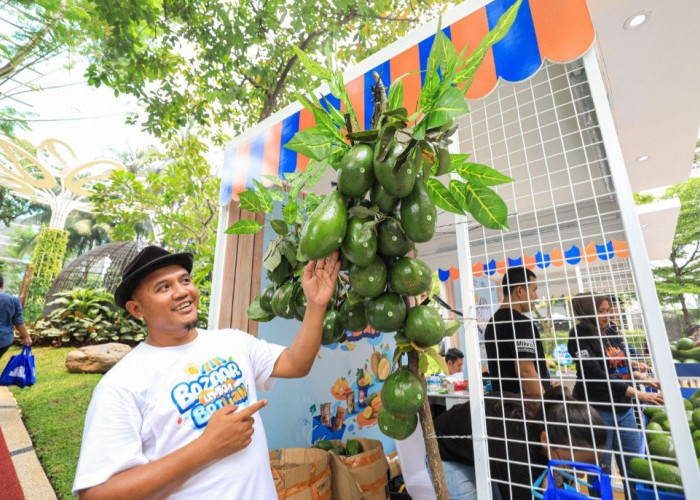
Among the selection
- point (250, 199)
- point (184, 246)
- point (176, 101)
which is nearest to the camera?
point (250, 199)

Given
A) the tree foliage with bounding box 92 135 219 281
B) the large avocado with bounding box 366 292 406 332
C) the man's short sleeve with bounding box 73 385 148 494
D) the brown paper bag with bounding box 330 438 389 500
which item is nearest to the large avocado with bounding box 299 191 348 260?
the large avocado with bounding box 366 292 406 332

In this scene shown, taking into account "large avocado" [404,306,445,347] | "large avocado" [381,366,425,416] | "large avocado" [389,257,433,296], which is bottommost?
"large avocado" [381,366,425,416]

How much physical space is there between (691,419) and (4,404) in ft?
27.1

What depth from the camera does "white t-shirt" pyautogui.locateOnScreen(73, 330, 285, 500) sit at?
3.67ft

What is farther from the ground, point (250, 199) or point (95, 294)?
point (95, 294)

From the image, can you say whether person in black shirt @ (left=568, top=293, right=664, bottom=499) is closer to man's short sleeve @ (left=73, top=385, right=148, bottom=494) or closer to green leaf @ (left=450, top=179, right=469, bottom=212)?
green leaf @ (left=450, top=179, right=469, bottom=212)

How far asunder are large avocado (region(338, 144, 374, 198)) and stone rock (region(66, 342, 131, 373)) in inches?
322

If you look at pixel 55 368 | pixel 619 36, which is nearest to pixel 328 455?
pixel 619 36

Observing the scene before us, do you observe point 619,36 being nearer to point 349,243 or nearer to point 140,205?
point 349,243

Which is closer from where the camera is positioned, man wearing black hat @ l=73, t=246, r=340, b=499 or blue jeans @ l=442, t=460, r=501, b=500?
man wearing black hat @ l=73, t=246, r=340, b=499

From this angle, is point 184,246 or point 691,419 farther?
point 184,246

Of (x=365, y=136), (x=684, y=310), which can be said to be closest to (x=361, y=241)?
(x=365, y=136)

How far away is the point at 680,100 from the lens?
3195 millimetres

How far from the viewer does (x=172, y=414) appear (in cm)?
126
